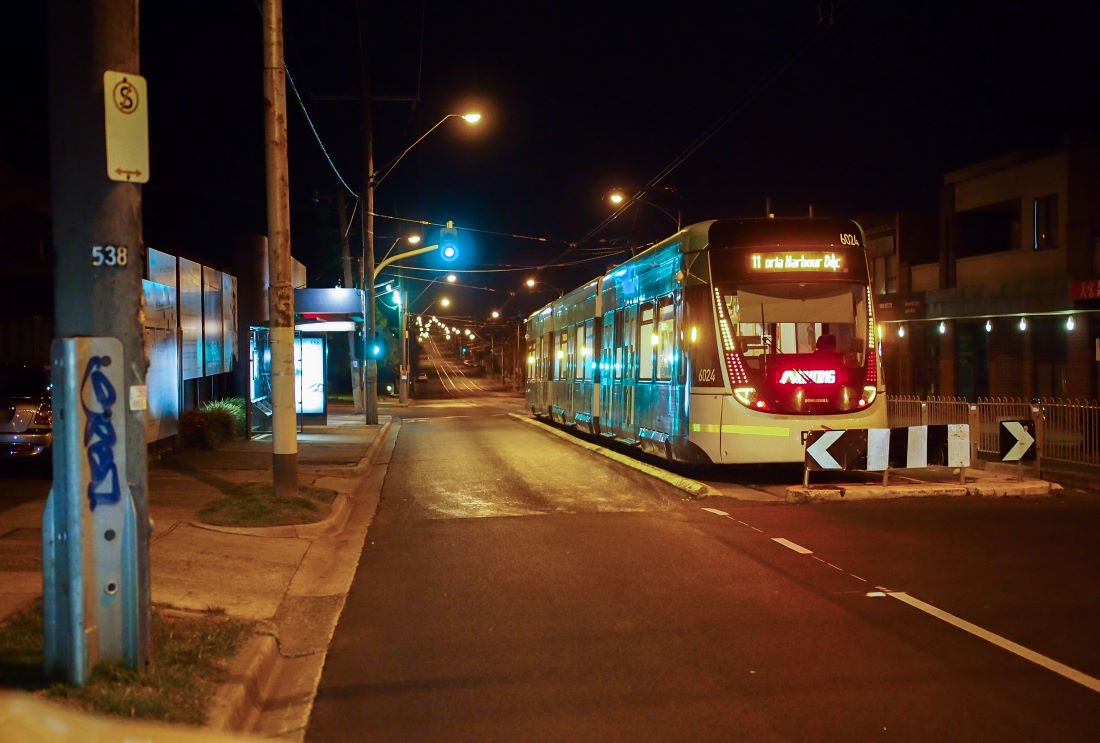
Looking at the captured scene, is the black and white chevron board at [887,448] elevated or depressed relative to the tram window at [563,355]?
depressed

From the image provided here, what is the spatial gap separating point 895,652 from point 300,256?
54532mm

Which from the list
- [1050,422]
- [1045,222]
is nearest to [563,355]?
[1050,422]

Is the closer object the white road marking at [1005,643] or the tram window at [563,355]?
the white road marking at [1005,643]

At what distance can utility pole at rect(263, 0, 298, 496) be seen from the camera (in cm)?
1252

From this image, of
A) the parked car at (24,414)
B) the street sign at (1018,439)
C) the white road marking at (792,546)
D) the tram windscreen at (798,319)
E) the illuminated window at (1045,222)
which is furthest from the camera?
the illuminated window at (1045,222)

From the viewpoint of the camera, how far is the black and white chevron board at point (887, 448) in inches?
526

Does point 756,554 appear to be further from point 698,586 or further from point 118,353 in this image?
point 118,353

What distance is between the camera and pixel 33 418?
13.4m

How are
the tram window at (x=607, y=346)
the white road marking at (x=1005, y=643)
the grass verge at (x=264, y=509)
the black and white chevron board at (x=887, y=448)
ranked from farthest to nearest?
the tram window at (x=607, y=346), the black and white chevron board at (x=887, y=448), the grass verge at (x=264, y=509), the white road marking at (x=1005, y=643)

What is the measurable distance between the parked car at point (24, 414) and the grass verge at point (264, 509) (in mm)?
2808

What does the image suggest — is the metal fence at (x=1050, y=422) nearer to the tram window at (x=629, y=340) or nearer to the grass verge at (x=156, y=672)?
the tram window at (x=629, y=340)

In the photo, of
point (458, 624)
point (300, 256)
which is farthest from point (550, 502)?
point (300, 256)

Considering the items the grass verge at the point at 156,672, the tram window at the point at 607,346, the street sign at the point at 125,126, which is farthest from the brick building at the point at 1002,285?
the street sign at the point at 125,126

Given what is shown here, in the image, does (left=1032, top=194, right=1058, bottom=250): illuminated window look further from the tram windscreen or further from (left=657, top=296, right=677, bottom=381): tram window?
(left=657, top=296, right=677, bottom=381): tram window
